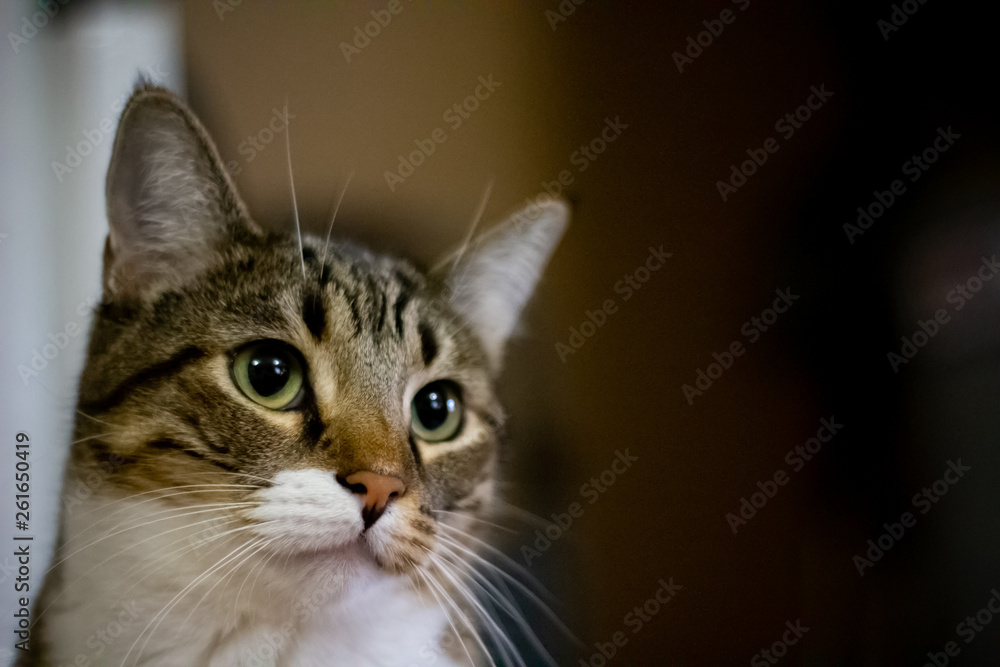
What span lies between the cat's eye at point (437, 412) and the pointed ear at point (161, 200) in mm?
227

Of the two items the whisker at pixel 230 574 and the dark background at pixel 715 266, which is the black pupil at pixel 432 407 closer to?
the dark background at pixel 715 266

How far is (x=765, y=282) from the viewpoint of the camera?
74 centimetres

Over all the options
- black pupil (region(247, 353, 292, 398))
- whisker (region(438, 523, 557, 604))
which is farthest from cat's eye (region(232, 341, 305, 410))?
whisker (region(438, 523, 557, 604))

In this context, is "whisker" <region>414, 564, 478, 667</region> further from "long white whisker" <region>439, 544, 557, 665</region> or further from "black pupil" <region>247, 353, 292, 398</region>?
"black pupil" <region>247, 353, 292, 398</region>

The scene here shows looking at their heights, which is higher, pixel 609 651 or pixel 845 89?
pixel 845 89

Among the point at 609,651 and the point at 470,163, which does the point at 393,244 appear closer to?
the point at 470,163

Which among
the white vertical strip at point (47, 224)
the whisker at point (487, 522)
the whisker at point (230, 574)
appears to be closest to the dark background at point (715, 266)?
the whisker at point (487, 522)

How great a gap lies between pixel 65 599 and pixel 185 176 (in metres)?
0.37

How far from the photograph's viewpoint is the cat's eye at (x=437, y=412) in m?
0.66

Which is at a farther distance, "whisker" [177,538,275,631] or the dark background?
the dark background

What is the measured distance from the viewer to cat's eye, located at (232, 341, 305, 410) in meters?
0.60

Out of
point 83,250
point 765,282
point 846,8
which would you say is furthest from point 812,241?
point 83,250

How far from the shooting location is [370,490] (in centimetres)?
56

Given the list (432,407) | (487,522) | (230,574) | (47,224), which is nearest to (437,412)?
(432,407)
